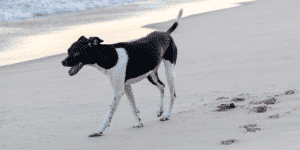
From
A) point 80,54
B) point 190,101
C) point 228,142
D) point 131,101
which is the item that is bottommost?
point 190,101

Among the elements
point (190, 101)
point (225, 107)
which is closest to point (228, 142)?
point (225, 107)

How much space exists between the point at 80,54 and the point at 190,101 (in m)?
2.53

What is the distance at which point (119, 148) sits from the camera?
4676mm

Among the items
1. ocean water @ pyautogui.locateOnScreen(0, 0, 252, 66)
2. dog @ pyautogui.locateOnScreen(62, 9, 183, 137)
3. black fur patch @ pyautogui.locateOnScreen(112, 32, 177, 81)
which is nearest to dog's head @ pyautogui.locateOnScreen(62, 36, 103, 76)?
dog @ pyautogui.locateOnScreen(62, 9, 183, 137)

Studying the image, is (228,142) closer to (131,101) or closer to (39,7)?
(131,101)

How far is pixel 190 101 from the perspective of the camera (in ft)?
21.4

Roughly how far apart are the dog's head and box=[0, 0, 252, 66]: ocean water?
647 cm

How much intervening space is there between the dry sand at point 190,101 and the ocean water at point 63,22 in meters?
1.62

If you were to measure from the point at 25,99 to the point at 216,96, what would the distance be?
12.0 ft

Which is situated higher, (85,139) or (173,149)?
(173,149)

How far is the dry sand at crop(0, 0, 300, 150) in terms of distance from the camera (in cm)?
469

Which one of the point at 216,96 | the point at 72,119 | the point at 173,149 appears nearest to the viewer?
the point at 173,149

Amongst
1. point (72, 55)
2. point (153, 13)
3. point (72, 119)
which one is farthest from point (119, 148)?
point (153, 13)

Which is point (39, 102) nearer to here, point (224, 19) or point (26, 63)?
point (26, 63)
